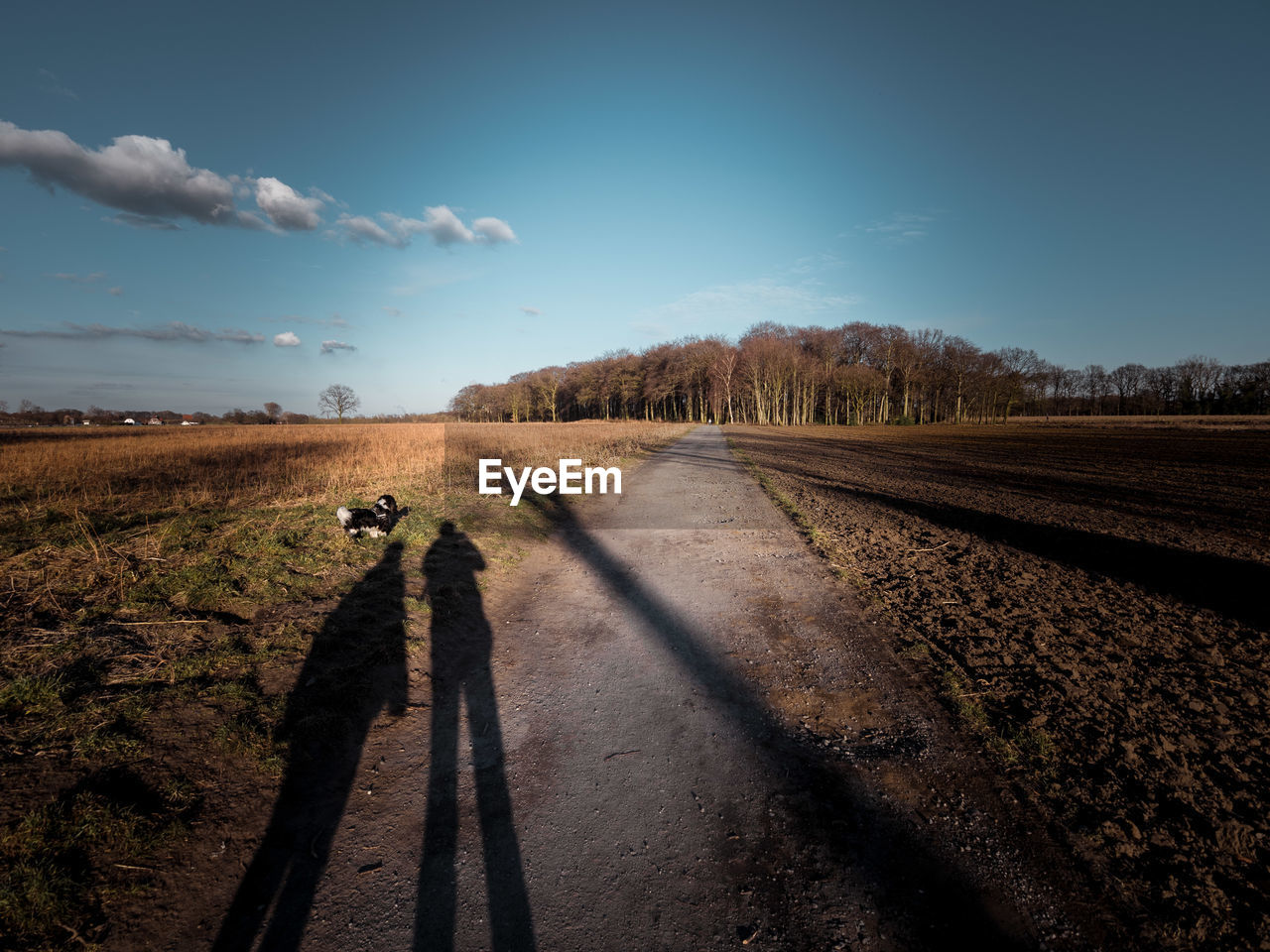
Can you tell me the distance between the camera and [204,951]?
2.04 metres

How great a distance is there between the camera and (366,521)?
744 cm

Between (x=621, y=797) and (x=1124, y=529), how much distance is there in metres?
11.1

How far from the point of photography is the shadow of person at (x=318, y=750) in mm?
2223

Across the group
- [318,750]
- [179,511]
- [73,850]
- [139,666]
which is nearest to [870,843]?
[318,750]

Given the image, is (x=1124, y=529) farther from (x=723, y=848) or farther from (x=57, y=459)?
(x=57, y=459)

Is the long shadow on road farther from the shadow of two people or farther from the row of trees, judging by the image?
the row of trees

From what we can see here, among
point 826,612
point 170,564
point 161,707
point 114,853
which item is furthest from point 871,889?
point 170,564

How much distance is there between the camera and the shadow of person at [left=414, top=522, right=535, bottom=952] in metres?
2.16

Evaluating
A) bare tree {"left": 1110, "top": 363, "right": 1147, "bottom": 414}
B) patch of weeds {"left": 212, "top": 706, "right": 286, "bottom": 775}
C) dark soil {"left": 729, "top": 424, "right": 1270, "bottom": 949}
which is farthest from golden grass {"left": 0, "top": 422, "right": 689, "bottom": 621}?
bare tree {"left": 1110, "top": 363, "right": 1147, "bottom": 414}

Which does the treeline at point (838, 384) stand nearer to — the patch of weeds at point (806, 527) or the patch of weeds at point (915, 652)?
the patch of weeds at point (806, 527)

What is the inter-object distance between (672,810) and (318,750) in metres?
2.36

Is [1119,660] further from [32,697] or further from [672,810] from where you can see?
[32,697]

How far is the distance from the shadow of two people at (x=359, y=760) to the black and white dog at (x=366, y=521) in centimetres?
183
